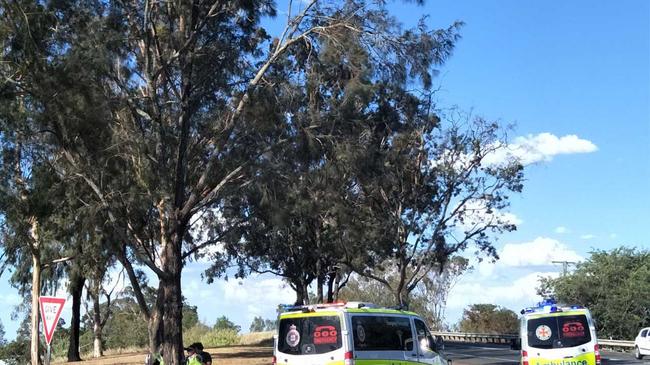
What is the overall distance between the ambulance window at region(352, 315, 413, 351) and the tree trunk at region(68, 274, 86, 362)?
86.6ft

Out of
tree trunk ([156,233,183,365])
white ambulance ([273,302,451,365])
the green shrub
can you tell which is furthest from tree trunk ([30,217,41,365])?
the green shrub

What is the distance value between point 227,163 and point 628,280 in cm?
4498

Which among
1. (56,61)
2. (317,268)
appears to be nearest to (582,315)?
(56,61)

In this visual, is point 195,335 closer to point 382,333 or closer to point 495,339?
point 495,339

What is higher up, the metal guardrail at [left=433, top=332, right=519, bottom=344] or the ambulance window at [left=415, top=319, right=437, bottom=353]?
the ambulance window at [left=415, top=319, right=437, bottom=353]

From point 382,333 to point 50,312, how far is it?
19.8 feet

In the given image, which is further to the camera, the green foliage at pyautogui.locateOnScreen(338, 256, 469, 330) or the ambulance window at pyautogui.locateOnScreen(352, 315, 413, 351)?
the green foliage at pyautogui.locateOnScreen(338, 256, 469, 330)

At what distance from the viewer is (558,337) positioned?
16.7 metres

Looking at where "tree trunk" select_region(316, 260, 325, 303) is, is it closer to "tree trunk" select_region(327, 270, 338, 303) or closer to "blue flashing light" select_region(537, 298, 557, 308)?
"tree trunk" select_region(327, 270, 338, 303)

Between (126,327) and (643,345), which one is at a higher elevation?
(126,327)

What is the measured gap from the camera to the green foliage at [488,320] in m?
76.1

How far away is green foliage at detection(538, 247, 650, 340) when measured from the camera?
5481 cm

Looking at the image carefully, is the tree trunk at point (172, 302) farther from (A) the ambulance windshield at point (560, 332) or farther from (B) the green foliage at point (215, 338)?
(B) the green foliage at point (215, 338)

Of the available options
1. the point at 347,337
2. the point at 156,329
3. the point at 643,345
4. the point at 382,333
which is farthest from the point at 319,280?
the point at 347,337
